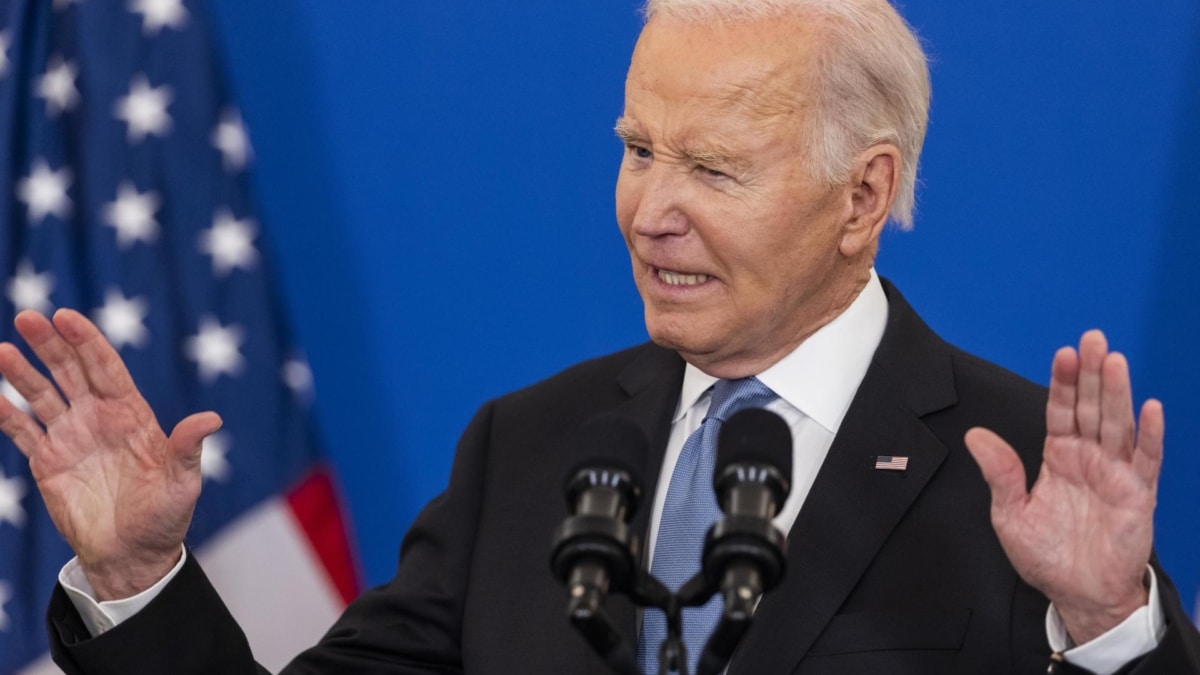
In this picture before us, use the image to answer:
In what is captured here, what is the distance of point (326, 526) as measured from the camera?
316cm

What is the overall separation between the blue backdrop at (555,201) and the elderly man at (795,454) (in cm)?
81

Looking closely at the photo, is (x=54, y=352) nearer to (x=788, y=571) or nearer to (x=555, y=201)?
(x=788, y=571)

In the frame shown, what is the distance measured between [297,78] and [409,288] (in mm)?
517

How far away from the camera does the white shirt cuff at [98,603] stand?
6.34 ft

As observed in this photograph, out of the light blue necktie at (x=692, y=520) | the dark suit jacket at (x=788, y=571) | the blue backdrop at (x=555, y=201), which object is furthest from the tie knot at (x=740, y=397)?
the blue backdrop at (x=555, y=201)

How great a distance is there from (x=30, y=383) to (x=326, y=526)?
1.33m

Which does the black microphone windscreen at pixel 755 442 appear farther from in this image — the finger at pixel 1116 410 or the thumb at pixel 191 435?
the thumb at pixel 191 435

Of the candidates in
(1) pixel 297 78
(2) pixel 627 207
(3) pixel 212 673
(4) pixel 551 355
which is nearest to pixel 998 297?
(4) pixel 551 355

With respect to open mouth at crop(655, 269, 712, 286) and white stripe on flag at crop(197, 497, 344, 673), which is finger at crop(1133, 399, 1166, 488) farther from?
white stripe on flag at crop(197, 497, 344, 673)

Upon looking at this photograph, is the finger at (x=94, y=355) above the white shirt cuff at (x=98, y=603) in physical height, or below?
above

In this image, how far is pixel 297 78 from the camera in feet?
10.6

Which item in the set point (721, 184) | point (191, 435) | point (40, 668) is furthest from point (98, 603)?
point (40, 668)

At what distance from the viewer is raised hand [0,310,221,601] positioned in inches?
74.2

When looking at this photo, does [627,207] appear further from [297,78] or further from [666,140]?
[297,78]
